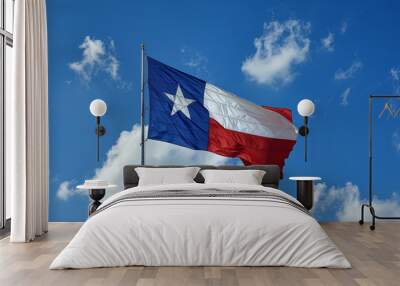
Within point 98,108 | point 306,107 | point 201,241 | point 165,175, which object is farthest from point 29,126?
point 306,107

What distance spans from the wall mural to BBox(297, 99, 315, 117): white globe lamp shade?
298 millimetres

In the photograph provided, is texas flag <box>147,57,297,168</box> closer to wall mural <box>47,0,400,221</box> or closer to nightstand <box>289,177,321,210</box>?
wall mural <box>47,0,400,221</box>

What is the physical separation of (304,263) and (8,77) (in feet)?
13.9

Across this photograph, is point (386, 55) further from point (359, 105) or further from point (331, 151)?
point (331, 151)

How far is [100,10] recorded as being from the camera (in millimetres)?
7023

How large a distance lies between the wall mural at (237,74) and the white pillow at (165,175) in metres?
0.61

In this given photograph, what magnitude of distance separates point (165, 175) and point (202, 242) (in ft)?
7.04

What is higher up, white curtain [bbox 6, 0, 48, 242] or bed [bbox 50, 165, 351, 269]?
white curtain [bbox 6, 0, 48, 242]

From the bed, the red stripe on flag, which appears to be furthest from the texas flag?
the bed

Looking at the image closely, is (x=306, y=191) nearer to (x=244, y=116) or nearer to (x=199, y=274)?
(x=244, y=116)

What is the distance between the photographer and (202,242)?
423 centimetres

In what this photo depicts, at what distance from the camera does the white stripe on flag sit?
22.3ft

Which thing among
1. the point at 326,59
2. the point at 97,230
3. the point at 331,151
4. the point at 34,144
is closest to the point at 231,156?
the point at 331,151

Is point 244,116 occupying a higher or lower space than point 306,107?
lower
